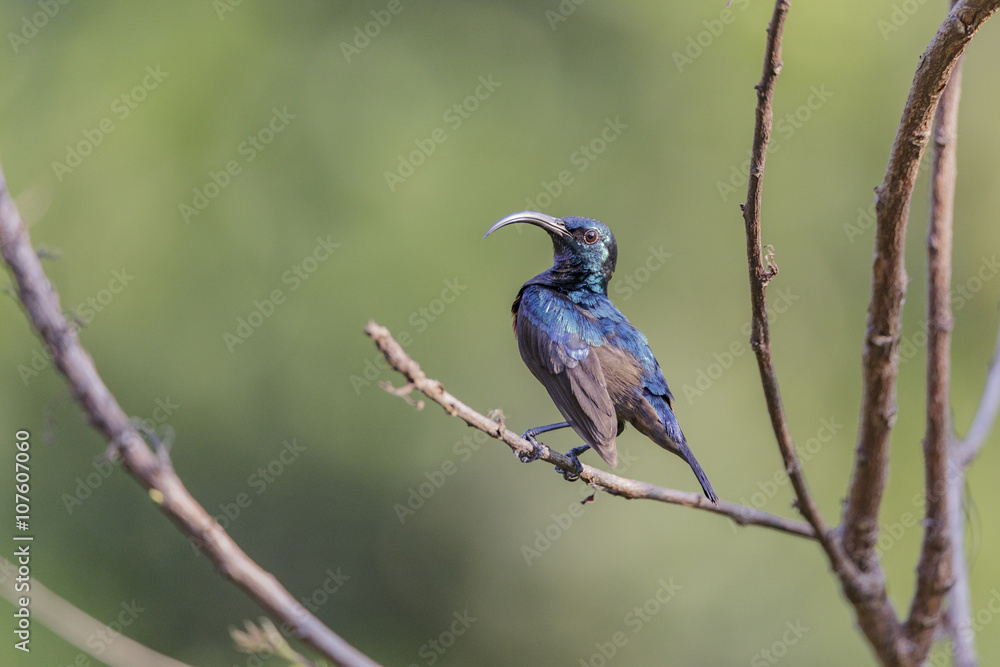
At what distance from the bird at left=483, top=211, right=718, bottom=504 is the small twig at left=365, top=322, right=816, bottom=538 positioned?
1.23ft

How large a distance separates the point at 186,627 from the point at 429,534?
271 cm

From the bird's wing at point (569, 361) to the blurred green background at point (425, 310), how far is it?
459cm

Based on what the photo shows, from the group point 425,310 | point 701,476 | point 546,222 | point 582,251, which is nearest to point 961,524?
point 701,476

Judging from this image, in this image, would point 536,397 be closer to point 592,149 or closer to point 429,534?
point 429,534

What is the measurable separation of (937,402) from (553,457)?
1.21 metres

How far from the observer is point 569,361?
10.9ft

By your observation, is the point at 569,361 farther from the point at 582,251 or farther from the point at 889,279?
the point at 889,279

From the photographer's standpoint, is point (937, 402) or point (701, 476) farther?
point (701, 476)

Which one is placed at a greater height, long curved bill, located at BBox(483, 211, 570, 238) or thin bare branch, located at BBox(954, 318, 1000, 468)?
thin bare branch, located at BBox(954, 318, 1000, 468)

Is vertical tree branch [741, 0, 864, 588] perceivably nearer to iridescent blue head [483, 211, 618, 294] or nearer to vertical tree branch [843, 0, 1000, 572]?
vertical tree branch [843, 0, 1000, 572]

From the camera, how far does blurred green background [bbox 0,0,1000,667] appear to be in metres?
8.42

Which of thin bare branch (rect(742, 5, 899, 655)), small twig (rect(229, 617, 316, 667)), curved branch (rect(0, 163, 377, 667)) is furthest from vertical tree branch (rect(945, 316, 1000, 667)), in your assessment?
curved branch (rect(0, 163, 377, 667))

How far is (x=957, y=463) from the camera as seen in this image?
3010 mm

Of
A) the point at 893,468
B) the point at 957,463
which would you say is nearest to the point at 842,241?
the point at 893,468
